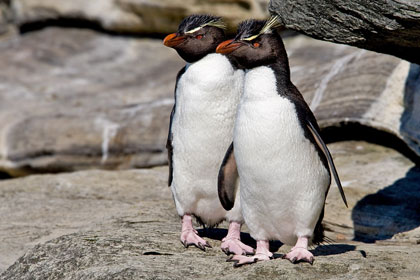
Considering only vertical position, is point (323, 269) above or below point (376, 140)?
above

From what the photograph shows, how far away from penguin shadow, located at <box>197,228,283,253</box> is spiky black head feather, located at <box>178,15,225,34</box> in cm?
127

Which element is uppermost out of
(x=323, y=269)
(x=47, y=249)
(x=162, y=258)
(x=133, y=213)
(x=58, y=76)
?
(x=323, y=269)

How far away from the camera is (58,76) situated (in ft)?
31.3

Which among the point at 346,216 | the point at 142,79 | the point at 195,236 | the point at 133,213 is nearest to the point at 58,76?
the point at 142,79

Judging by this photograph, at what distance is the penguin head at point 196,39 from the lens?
4547 mm

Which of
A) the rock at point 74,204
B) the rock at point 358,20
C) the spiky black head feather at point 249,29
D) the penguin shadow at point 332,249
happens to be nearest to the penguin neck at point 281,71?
the spiky black head feather at point 249,29

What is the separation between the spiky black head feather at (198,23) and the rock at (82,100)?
297cm

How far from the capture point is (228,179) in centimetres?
430

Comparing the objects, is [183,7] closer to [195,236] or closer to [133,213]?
[133,213]

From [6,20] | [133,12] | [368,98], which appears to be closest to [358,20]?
[368,98]

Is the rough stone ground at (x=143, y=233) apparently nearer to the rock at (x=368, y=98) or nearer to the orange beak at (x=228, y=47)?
the rock at (x=368, y=98)

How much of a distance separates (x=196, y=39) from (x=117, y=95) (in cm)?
Answer: 429

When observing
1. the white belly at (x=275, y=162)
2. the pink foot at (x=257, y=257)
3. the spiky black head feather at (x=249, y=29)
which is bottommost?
the pink foot at (x=257, y=257)

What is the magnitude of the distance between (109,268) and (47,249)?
71cm
